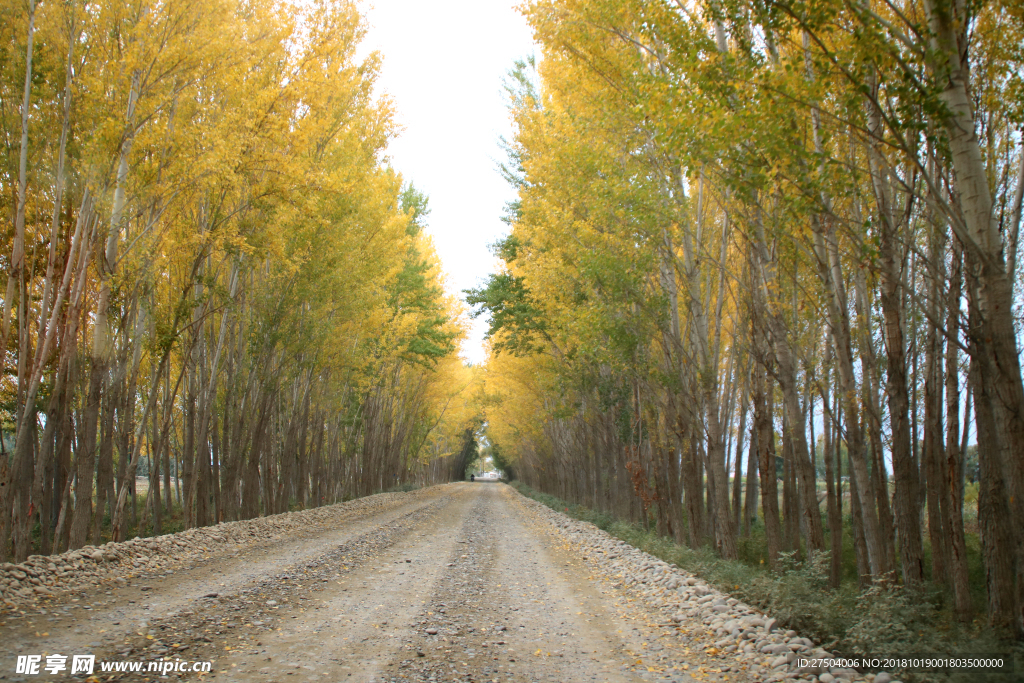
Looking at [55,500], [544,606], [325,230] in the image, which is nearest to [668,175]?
[325,230]

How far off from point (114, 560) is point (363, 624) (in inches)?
157

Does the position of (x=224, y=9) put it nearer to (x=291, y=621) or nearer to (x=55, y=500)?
(x=291, y=621)

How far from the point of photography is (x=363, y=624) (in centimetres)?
495

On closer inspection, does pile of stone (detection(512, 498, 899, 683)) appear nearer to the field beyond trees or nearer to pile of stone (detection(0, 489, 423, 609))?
the field beyond trees

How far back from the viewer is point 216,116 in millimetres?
8508

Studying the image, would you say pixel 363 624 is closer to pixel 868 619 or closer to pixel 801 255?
pixel 868 619

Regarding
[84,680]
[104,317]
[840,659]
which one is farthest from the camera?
[104,317]

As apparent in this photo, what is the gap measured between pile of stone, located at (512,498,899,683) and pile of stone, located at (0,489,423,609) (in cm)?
567

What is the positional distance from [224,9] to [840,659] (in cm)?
945

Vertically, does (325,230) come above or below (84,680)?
above

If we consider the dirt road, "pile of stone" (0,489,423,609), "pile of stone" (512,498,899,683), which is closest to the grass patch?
"pile of stone" (512,498,899,683)

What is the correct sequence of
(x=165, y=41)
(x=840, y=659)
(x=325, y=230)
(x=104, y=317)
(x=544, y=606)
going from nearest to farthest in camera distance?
(x=840, y=659) → (x=544, y=606) → (x=165, y=41) → (x=104, y=317) → (x=325, y=230)

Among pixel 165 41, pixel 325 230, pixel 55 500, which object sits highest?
pixel 165 41

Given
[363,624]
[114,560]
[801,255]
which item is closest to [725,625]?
[363,624]
